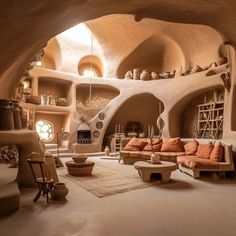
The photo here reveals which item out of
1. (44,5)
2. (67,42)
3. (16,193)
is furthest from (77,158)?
(67,42)

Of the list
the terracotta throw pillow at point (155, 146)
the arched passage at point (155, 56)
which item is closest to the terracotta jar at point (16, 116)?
the terracotta throw pillow at point (155, 146)

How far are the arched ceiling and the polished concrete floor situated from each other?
2.07 metres

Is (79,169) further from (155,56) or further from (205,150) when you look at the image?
(155,56)

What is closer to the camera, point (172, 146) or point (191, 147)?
point (191, 147)

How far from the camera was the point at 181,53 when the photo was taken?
11.4m

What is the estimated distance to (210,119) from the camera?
9438 millimetres

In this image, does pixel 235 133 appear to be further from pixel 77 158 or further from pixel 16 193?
pixel 16 193

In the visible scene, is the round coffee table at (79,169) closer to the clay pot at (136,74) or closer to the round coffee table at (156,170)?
the round coffee table at (156,170)

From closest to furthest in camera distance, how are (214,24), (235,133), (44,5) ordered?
(44,5)
(214,24)
(235,133)

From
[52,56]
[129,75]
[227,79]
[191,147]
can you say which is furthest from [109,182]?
[52,56]

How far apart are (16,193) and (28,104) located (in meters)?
6.49

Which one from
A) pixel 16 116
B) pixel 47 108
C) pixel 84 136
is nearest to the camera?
pixel 16 116

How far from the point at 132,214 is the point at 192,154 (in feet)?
12.6

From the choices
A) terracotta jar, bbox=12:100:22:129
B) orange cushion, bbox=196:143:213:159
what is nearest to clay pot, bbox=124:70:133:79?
orange cushion, bbox=196:143:213:159
